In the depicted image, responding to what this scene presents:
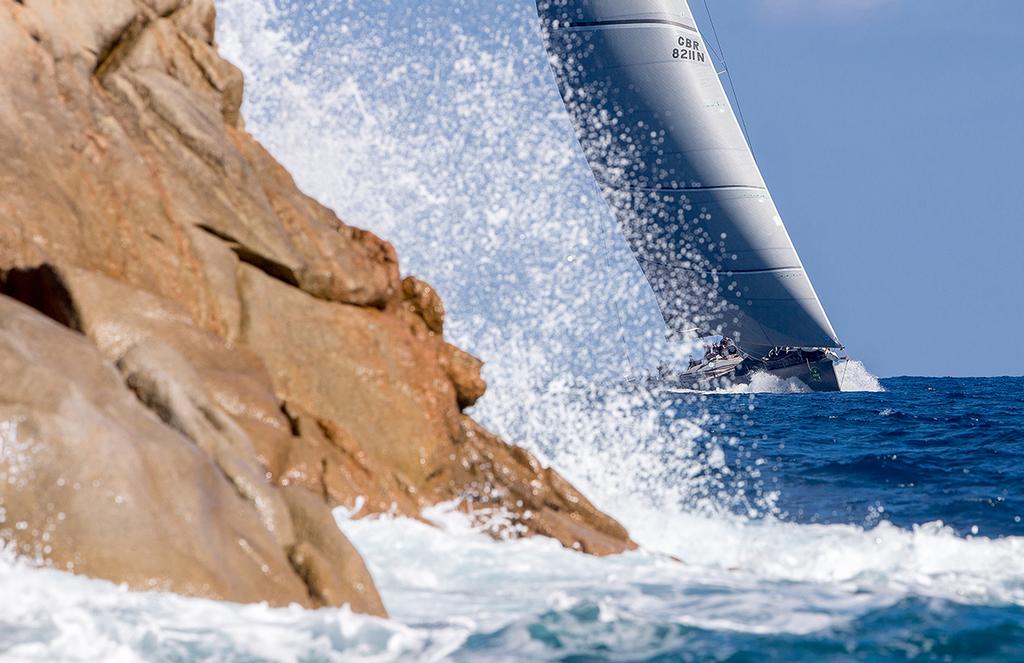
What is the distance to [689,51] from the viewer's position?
134ft

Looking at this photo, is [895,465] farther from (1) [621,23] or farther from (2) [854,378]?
(2) [854,378]

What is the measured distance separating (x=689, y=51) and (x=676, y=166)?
4.01m

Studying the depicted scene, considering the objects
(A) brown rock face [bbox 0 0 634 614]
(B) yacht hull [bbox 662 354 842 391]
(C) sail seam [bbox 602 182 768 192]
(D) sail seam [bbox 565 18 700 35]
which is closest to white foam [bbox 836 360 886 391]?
(B) yacht hull [bbox 662 354 842 391]

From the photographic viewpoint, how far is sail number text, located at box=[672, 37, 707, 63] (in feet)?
133

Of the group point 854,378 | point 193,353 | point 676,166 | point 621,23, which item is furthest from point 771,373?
point 193,353

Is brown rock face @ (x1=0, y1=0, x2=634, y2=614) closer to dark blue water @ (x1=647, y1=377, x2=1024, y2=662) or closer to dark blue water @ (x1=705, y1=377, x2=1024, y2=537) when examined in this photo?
dark blue water @ (x1=647, y1=377, x2=1024, y2=662)

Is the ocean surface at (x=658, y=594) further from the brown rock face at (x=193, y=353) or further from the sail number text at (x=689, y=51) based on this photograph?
the sail number text at (x=689, y=51)

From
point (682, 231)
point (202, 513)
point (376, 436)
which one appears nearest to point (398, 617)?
point (202, 513)

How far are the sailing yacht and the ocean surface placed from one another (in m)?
23.6

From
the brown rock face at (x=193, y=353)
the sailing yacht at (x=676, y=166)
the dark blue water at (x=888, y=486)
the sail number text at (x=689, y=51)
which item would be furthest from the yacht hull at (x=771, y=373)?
the brown rock face at (x=193, y=353)

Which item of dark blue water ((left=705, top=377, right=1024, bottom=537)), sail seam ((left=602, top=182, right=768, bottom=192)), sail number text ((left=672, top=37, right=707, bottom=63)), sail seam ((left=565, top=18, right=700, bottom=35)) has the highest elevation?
sail number text ((left=672, top=37, right=707, bottom=63))

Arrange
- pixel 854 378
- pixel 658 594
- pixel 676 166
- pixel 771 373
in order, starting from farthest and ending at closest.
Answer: pixel 854 378 < pixel 771 373 < pixel 676 166 < pixel 658 594

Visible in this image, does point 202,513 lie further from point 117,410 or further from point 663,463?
point 663,463

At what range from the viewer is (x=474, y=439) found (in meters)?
11.8
